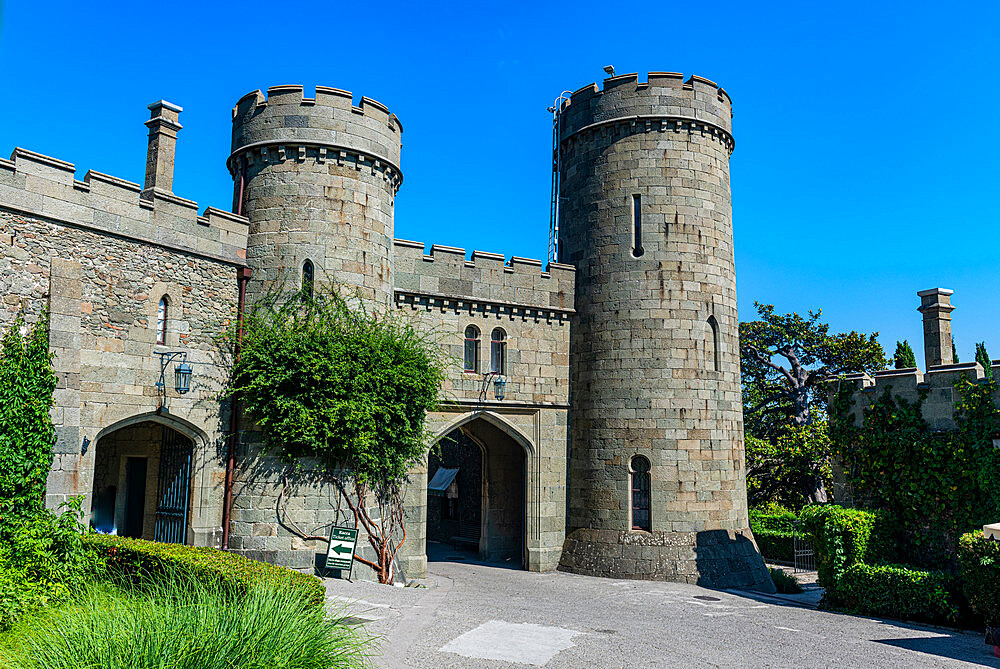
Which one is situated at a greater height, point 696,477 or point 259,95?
point 259,95

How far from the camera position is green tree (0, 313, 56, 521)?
1159cm

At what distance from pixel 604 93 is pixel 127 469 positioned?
14.8 meters

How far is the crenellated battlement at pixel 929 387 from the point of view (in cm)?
1572

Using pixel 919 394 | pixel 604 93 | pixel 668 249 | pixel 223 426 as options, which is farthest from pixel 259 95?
pixel 919 394

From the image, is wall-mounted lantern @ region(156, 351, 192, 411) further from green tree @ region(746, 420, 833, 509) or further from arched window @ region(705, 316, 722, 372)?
green tree @ region(746, 420, 833, 509)

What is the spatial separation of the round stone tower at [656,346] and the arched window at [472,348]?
8.84 ft

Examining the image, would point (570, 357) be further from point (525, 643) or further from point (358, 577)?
point (525, 643)

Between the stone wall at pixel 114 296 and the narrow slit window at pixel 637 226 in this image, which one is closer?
the stone wall at pixel 114 296

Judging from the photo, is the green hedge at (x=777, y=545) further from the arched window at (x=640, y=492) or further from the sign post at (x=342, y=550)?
the sign post at (x=342, y=550)

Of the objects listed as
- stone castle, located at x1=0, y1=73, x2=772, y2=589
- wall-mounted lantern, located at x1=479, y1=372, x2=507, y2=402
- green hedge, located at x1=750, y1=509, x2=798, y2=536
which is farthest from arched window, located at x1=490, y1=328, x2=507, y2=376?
green hedge, located at x1=750, y1=509, x2=798, y2=536

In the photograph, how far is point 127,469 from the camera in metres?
17.4

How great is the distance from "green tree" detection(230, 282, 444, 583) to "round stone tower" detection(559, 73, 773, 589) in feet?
15.9

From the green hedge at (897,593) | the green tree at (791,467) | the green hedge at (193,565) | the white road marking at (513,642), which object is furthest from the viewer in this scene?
the green tree at (791,467)

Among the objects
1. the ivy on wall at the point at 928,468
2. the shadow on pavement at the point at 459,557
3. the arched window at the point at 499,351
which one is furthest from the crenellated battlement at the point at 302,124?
the ivy on wall at the point at 928,468
